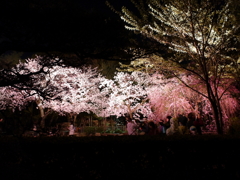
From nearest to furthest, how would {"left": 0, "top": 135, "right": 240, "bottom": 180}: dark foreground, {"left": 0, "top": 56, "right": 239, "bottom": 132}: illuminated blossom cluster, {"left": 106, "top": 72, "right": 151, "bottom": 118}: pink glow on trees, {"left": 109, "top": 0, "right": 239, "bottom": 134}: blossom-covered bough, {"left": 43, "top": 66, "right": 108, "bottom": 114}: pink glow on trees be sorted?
{"left": 0, "top": 135, "right": 240, "bottom": 180}: dark foreground
{"left": 109, "top": 0, "right": 239, "bottom": 134}: blossom-covered bough
{"left": 0, "top": 56, "right": 239, "bottom": 132}: illuminated blossom cluster
{"left": 43, "top": 66, "right": 108, "bottom": 114}: pink glow on trees
{"left": 106, "top": 72, "right": 151, "bottom": 118}: pink glow on trees

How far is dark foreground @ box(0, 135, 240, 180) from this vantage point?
4.18 metres

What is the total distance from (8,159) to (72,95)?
44.4 ft

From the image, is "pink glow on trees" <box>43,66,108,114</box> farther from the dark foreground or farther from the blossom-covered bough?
the dark foreground

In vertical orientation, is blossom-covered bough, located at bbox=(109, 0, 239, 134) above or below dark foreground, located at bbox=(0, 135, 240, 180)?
→ above

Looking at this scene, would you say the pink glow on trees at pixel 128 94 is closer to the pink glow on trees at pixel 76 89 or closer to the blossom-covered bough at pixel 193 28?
the pink glow on trees at pixel 76 89

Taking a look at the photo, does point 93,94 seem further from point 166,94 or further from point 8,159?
point 8,159

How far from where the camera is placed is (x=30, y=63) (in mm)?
18250

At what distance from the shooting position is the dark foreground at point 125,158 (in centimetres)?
418

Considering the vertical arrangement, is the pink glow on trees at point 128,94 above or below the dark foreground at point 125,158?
above

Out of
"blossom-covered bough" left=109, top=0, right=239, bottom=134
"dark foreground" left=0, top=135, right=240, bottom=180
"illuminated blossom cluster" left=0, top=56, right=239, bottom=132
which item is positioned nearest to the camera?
"dark foreground" left=0, top=135, right=240, bottom=180

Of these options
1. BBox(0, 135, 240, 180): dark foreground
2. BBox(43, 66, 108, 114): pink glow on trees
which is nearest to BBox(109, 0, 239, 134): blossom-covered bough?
BBox(0, 135, 240, 180): dark foreground

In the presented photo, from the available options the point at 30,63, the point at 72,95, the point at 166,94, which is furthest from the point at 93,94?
the point at 166,94

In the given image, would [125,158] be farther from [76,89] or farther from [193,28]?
[76,89]

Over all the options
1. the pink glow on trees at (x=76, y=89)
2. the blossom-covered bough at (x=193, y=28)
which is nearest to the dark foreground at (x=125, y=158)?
the blossom-covered bough at (x=193, y=28)
